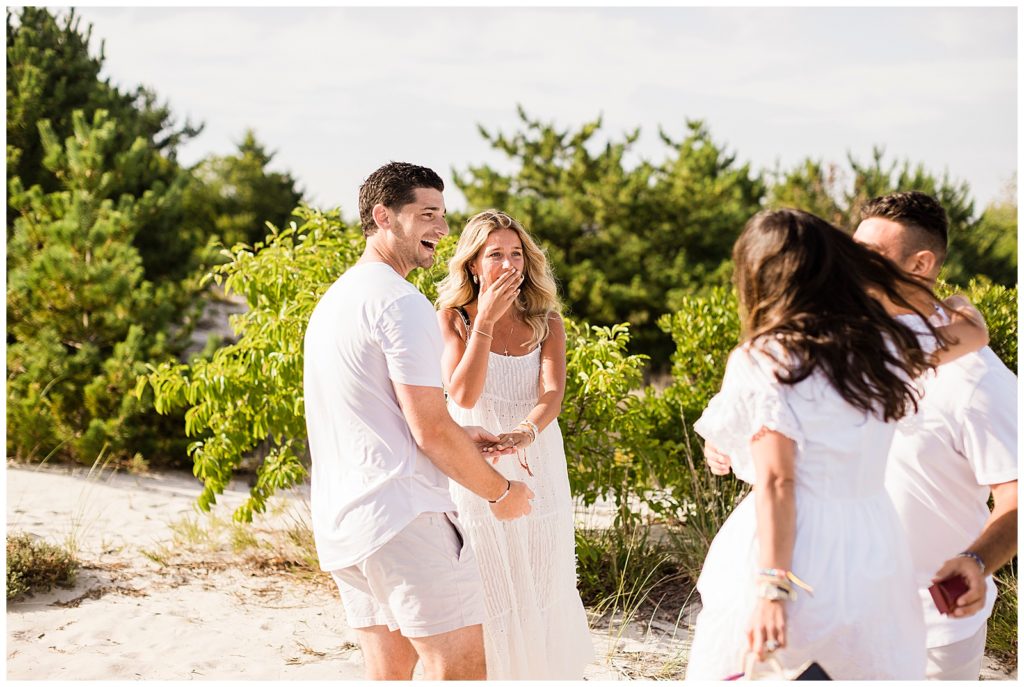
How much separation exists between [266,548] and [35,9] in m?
12.6

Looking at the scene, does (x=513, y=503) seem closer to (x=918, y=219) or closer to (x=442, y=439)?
(x=442, y=439)

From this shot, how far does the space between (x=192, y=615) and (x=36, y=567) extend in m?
1.16

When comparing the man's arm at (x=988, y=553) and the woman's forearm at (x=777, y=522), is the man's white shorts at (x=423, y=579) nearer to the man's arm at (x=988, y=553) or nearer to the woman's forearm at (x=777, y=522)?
the woman's forearm at (x=777, y=522)

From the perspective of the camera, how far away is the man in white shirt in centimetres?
247

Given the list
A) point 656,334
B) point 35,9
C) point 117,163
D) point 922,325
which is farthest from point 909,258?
point 656,334

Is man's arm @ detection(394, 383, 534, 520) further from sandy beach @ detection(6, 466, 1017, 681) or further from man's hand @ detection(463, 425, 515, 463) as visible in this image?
sandy beach @ detection(6, 466, 1017, 681)

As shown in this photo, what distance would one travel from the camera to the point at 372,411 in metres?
2.62

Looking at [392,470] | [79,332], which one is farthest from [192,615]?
[79,332]

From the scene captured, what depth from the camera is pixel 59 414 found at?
376 inches

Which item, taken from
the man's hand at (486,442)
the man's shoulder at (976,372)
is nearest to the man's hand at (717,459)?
the man's shoulder at (976,372)

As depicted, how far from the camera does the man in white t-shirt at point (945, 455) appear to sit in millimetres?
2471

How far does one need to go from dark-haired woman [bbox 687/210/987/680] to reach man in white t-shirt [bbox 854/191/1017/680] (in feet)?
1.63

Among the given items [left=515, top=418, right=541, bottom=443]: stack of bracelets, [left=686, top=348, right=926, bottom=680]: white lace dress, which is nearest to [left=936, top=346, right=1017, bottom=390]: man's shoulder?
[left=686, top=348, right=926, bottom=680]: white lace dress

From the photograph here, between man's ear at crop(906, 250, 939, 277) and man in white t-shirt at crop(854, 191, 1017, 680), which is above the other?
man's ear at crop(906, 250, 939, 277)
